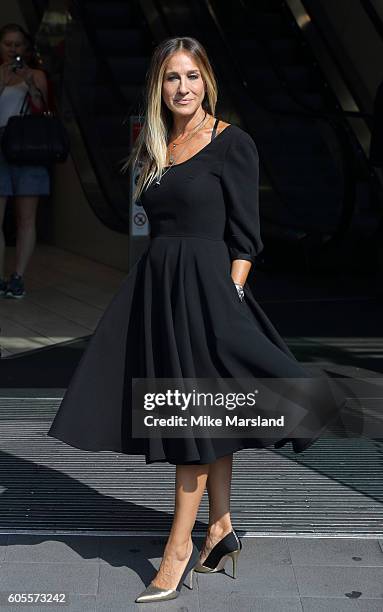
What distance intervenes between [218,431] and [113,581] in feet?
1.82

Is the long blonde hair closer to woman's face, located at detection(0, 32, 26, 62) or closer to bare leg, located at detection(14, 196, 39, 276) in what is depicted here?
woman's face, located at detection(0, 32, 26, 62)

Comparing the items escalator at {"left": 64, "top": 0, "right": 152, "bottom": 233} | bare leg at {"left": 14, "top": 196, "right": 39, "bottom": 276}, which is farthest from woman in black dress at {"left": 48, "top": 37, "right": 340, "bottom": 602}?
escalator at {"left": 64, "top": 0, "right": 152, "bottom": 233}

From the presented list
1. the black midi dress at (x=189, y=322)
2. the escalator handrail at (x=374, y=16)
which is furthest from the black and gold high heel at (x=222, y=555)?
the escalator handrail at (x=374, y=16)

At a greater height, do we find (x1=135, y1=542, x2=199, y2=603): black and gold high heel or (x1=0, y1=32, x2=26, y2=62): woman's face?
(x1=0, y1=32, x2=26, y2=62): woman's face

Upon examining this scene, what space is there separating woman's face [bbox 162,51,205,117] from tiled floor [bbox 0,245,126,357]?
10.3 ft

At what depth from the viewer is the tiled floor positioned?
6879mm

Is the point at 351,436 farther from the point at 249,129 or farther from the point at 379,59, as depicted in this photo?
the point at 379,59

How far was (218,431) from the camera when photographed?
347 cm

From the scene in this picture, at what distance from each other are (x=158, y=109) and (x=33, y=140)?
13.1ft

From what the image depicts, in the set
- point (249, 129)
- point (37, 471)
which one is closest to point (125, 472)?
point (37, 471)

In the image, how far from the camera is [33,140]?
745cm

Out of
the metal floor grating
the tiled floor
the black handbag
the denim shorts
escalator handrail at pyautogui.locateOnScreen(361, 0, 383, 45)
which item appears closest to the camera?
the metal floor grating

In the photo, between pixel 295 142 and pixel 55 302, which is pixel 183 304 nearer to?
pixel 55 302

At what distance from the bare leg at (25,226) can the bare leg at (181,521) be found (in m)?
4.50
